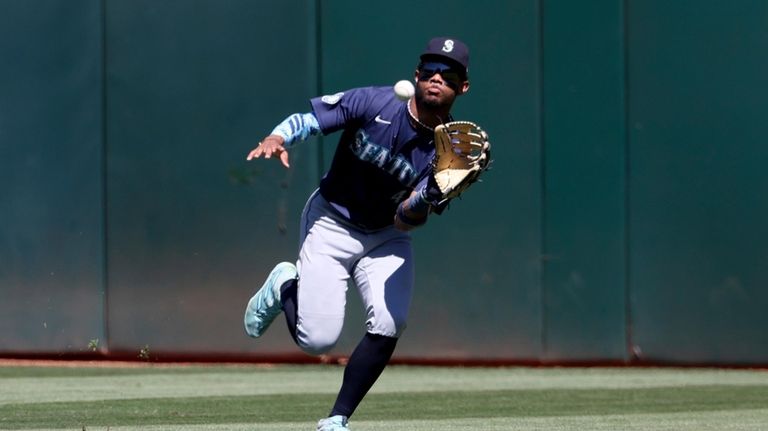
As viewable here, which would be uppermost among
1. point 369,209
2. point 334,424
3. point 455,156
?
point 455,156

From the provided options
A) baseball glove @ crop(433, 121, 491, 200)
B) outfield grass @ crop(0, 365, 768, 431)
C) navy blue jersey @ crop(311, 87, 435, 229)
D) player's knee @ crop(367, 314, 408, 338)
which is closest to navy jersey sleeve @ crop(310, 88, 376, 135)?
navy blue jersey @ crop(311, 87, 435, 229)

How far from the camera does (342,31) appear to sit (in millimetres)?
11430

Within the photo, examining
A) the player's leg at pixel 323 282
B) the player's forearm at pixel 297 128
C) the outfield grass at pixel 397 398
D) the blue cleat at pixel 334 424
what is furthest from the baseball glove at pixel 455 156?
the outfield grass at pixel 397 398

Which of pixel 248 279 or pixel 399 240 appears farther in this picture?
pixel 248 279

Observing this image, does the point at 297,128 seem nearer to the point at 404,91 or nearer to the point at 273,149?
the point at 273,149

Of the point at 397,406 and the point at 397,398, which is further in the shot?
the point at 397,398

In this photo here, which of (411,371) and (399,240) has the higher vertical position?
(399,240)

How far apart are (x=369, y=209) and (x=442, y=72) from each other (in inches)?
29.4

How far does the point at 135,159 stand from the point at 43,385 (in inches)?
84.7

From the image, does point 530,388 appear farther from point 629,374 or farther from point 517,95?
point 517,95

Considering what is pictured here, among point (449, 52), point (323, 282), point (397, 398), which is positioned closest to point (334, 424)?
point (323, 282)

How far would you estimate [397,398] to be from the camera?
30.9 feet

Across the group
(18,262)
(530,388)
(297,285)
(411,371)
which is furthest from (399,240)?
(18,262)

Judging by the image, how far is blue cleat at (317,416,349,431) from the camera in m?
6.56
